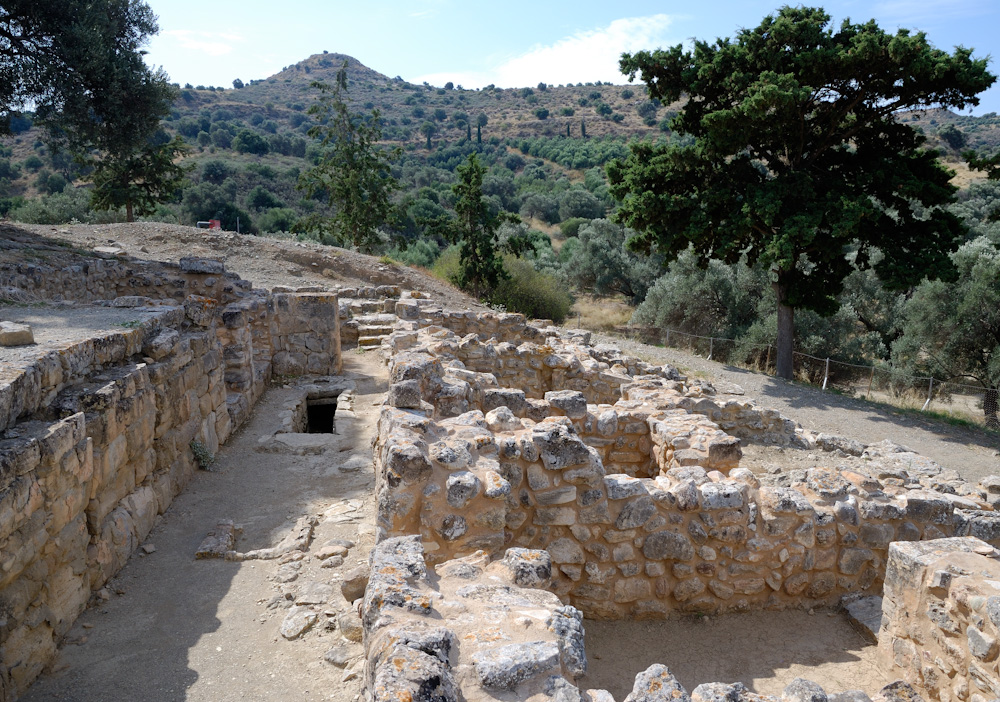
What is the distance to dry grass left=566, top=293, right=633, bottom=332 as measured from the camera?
24.6m

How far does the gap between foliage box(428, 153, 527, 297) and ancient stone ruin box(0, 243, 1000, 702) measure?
16267 millimetres

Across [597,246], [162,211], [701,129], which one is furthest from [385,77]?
[701,129]

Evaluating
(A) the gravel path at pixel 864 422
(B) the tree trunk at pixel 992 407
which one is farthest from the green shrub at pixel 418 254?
(B) the tree trunk at pixel 992 407

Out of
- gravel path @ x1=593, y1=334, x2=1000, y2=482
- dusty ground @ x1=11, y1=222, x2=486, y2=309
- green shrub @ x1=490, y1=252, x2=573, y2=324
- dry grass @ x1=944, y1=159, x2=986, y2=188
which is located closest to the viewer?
gravel path @ x1=593, y1=334, x2=1000, y2=482

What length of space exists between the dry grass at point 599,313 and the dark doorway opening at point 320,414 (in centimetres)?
1452

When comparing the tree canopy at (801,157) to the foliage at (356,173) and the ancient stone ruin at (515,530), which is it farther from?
the foliage at (356,173)

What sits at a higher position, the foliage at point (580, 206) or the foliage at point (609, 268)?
the foliage at point (580, 206)

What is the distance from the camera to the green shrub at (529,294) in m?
23.9

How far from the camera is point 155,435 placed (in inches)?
229

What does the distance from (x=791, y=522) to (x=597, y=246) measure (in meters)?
26.6

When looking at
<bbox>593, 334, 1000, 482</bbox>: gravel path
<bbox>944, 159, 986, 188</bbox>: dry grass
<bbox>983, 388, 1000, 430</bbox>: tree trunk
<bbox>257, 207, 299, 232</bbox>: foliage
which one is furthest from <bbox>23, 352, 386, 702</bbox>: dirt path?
<bbox>944, 159, 986, 188</bbox>: dry grass

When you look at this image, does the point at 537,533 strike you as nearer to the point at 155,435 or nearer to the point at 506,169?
the point at 155,435

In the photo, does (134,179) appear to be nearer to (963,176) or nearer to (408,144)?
(963,176)

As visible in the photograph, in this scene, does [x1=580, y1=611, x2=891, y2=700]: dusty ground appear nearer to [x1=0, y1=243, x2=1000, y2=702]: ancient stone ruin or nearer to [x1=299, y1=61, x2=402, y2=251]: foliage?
[x1=0, y1=243, x2=1000, y2=702]: ancient stone ruin
